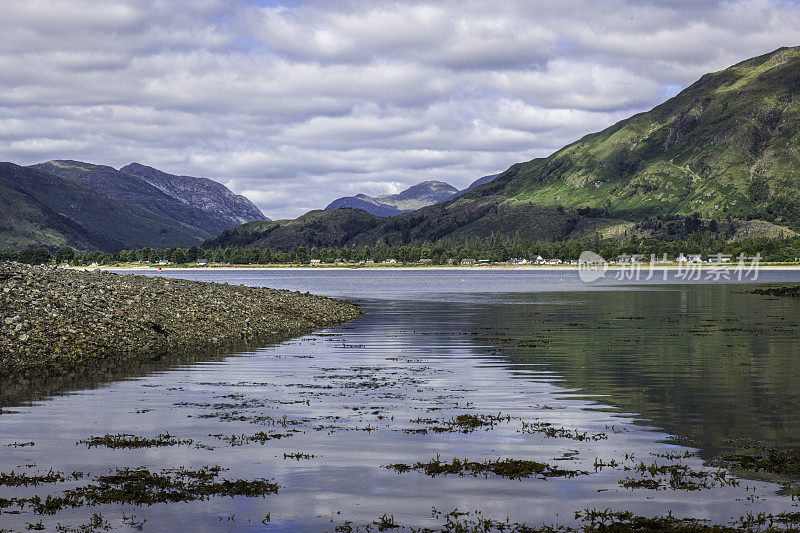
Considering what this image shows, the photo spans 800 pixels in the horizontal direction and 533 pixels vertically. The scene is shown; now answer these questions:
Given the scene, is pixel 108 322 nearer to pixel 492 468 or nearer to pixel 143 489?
pixel 143 489

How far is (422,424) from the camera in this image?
25203 mm

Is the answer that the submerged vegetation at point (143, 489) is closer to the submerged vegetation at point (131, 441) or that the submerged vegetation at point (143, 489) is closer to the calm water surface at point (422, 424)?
the calm water surface at point (422, 424)

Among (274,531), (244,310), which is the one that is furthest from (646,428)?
(244,310)

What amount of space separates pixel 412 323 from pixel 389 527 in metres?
58.2

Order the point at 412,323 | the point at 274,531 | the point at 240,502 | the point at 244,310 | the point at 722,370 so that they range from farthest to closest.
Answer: the point at 412,323, the point at 244,310, the point at 722,370, the point at 240,502, the point at 274,531

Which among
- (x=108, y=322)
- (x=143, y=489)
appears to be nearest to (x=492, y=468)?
(x=143, y=489)

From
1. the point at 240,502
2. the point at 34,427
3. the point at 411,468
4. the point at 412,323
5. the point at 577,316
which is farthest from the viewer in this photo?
the point at 577,316

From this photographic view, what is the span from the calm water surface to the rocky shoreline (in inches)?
203

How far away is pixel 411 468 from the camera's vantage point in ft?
62.9

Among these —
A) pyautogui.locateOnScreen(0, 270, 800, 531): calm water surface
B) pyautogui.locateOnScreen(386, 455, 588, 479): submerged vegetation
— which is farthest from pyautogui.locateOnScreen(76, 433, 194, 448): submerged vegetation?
pyautogui.locateOnScreen(386, 455, 588, 479): submerged vegetation

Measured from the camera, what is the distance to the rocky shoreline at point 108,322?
3953cm

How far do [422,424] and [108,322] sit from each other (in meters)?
29.1

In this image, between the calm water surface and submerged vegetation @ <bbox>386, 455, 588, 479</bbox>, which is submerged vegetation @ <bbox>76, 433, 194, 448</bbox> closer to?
the calm water surface

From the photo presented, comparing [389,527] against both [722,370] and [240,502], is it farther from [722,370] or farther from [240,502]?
[722,370]
